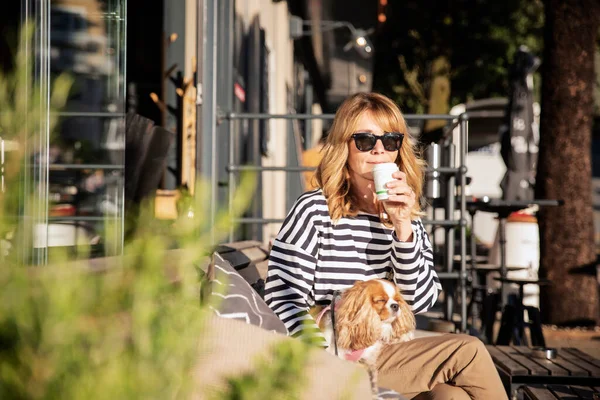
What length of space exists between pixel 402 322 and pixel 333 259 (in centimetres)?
39

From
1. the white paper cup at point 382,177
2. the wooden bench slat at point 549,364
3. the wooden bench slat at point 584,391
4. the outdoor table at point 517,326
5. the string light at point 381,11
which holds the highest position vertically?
the string light at point 381,11

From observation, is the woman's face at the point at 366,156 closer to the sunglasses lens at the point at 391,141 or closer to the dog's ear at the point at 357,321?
the sunglasses lens at the point at 391,141

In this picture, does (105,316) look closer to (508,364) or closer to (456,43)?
(508,364)

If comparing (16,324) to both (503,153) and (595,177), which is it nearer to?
(503,153)

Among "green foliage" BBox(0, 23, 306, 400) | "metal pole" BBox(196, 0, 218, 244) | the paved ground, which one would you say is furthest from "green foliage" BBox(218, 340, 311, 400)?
the paved ground

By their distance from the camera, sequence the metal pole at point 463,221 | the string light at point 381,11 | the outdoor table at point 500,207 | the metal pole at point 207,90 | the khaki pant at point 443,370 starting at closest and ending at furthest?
1. the khaki pant at point 443,370
2. the metal pole at point 207,90
3. the metal pole at point 463,221
4. the outdoor table at point 500,207
5. the string light at point 381,11

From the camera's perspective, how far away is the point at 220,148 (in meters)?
6.64

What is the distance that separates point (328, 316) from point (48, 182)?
1.42 m

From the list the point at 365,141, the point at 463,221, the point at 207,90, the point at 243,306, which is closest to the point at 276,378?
the point at 243,306

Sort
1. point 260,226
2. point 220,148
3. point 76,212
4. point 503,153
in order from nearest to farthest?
point 76,212 < point 220,148 < point 260,226 < point 503,153

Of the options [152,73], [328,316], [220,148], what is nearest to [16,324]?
[328,316]

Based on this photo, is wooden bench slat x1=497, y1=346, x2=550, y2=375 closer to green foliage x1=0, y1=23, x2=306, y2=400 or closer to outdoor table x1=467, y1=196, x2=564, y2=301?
green foliage x1=0, y1=23, x2=306, y2=400

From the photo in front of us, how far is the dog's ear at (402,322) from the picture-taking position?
2.79 metres

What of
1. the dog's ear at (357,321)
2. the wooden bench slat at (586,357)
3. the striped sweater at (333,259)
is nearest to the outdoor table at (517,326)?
the wooden bench slat at (586,357)
